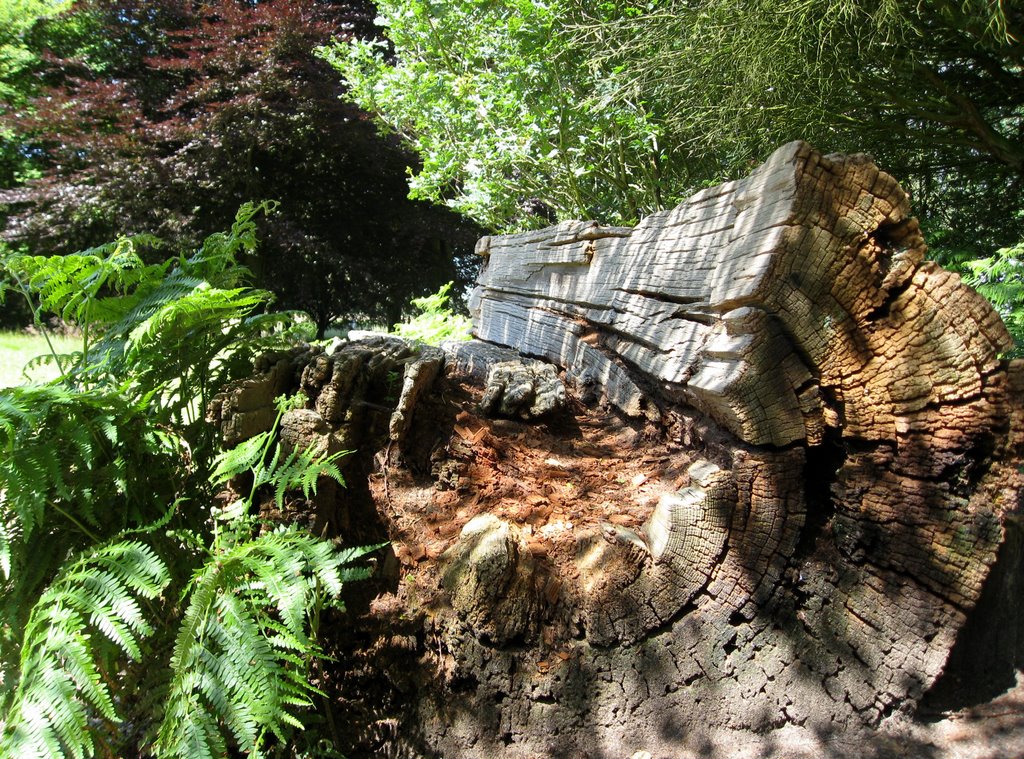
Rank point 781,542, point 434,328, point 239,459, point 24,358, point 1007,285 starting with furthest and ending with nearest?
1. point 24,358
2. point 434,328
3. point 1007,285
4. point 781,542
5. point 239,459

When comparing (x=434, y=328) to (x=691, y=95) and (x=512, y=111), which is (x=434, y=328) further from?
(x=691, y=95)

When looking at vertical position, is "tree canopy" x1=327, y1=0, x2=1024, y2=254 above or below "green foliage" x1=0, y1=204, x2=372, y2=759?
above

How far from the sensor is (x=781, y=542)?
191cm

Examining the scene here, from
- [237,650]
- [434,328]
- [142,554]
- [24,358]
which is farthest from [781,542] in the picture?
[24,358]

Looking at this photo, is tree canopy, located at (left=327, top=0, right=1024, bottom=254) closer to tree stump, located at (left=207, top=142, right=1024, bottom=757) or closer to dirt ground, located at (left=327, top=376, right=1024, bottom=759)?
tree stump, located at (left=207, top=142, right=1024, bottom=757)

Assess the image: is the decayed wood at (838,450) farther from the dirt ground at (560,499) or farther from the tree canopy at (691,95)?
the tree canopy at (691,95)

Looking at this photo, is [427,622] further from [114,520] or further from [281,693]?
[114,520]

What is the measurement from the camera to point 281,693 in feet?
5.24

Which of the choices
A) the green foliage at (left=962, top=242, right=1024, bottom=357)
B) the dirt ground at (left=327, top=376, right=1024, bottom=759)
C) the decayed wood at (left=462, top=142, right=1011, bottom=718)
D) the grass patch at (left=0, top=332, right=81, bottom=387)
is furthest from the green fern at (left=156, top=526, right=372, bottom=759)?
the grass patch at (left=0, top=332, right=81, bottom=387)

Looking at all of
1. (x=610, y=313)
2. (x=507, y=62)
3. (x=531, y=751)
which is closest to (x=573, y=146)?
(x=507, y=62)

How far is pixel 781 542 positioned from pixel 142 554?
1811mm

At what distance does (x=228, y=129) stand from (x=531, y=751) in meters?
9.31

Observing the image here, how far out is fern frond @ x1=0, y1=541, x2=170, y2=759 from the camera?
4.58 ft

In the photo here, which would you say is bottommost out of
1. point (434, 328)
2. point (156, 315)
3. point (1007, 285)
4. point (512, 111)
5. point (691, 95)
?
point (434, 328)
